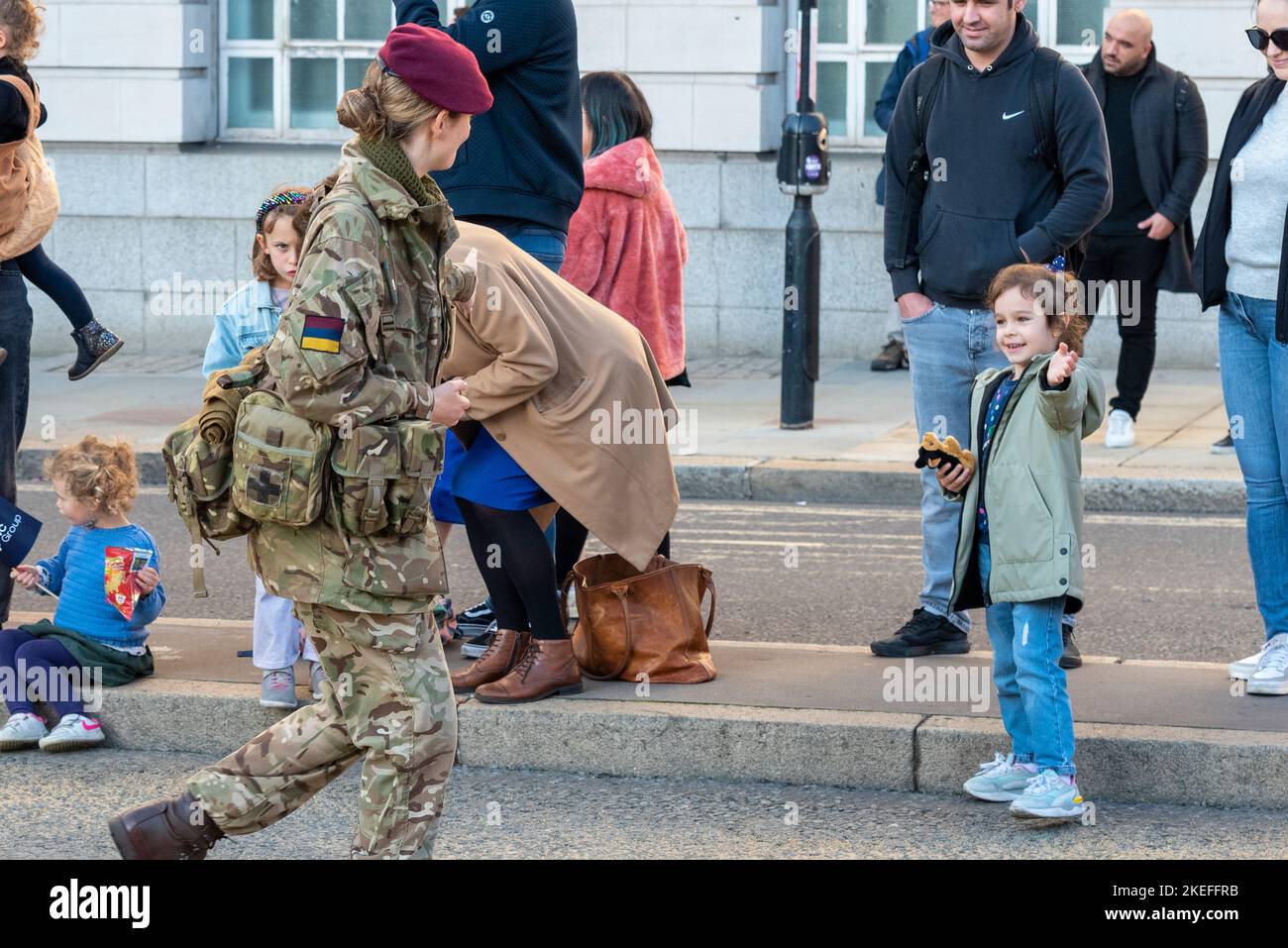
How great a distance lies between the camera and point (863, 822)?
5102mm

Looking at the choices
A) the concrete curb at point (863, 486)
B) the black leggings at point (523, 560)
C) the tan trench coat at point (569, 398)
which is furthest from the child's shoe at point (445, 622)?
the concrete curb at point (863, 486)

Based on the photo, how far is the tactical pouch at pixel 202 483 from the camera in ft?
13.5

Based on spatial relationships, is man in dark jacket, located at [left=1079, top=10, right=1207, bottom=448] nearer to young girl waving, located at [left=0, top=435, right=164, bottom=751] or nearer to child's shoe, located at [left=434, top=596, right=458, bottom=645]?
child's shoe, located at [left=434, top=596, right=458, bottom=645]

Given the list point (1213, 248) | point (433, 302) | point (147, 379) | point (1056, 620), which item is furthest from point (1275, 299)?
point (147, 379)

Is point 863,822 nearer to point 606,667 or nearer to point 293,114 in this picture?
Answer: point 606,667

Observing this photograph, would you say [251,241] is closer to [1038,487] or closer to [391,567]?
[1038,487]

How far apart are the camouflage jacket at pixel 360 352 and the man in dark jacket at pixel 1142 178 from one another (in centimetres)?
700

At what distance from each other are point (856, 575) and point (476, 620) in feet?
7.06

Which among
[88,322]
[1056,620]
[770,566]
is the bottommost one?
[770,566]

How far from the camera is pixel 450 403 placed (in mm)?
4121

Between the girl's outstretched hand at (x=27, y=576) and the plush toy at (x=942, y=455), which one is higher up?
the plush toy at (x=942, y=455)

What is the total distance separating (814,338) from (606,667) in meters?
5.44

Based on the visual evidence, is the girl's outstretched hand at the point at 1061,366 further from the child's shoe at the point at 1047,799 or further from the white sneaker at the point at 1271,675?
the white sneaker at the point at 1271,675

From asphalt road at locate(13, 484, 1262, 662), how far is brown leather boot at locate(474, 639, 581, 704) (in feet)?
4.44
